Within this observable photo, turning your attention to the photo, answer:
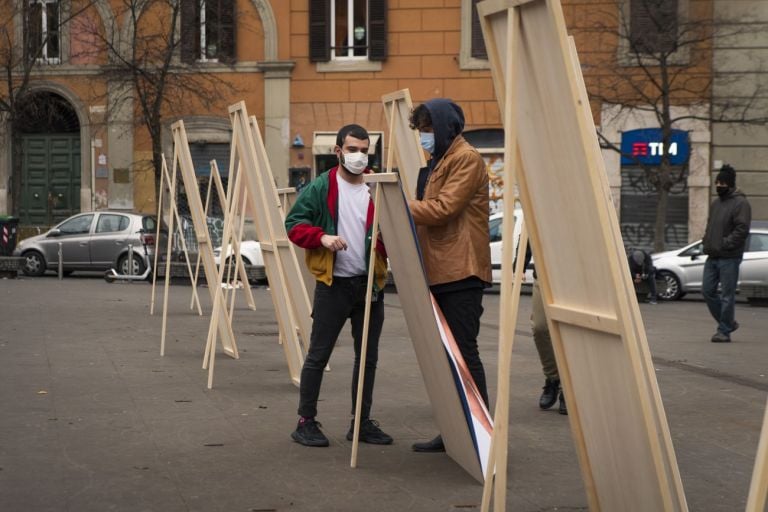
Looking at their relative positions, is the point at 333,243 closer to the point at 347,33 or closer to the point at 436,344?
the point at 436,344

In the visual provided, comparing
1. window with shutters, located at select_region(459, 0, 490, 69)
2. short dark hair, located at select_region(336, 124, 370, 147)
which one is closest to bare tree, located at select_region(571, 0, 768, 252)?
window with shutters, located at select_region(459, 0, 490, 69)

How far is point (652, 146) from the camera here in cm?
3117

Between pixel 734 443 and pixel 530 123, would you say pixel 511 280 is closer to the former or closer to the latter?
pixel 530 123

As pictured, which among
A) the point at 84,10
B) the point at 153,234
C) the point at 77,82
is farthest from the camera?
the point at 77,82

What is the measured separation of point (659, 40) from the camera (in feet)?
92.7

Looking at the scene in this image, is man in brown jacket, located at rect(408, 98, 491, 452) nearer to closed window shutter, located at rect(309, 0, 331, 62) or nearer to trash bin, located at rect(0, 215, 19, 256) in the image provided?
trash bin, located at rect(0, 215, 19, 256)

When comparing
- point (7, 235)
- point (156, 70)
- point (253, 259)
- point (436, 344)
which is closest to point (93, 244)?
point (7, 235)

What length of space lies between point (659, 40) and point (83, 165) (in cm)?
1441

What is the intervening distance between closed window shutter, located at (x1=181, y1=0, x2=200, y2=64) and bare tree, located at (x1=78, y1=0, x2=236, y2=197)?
0.12 feet

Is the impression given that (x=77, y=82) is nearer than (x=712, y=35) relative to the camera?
No

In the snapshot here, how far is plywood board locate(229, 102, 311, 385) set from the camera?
32.5 feet

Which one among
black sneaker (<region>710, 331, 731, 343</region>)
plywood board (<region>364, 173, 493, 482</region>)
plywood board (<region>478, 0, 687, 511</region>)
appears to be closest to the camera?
plywood board (<region>478, 0, 687, 511</region>)

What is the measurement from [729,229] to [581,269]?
10331 mm

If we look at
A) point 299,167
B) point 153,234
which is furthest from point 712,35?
point 153,234
